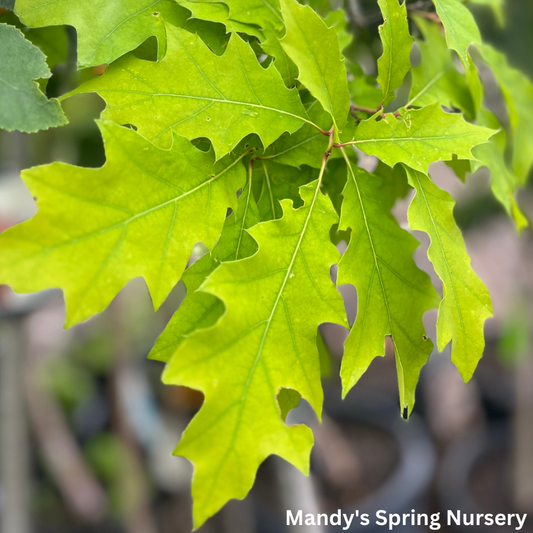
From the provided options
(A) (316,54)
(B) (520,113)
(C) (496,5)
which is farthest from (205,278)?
(C) (496,5)

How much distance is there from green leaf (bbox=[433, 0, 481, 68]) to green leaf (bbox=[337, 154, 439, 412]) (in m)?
0.16

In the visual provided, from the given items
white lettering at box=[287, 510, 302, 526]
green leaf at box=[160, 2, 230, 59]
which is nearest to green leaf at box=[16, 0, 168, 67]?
green leaf at box=[160, 2, 230, 59]

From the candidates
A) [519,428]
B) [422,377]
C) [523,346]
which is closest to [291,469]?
[519,428]

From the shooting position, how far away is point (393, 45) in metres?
0.53

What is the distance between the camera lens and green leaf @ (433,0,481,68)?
531mm

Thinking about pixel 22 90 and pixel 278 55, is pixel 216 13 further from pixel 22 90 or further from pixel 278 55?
pixel 22 90

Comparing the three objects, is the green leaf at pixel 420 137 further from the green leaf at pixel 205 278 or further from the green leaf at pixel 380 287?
the green leaf at pixel 205 278

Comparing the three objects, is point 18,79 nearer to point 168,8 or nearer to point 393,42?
point 168,8

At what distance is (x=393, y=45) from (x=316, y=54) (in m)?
0.09

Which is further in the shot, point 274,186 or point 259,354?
point 274,186

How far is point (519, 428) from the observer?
82.2 inches

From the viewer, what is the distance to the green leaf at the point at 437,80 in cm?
64

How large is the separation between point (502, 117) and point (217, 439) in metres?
1.13

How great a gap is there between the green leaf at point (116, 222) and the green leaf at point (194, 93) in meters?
0.03
